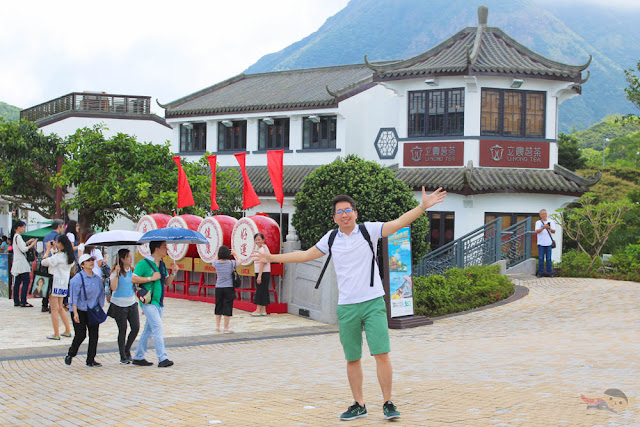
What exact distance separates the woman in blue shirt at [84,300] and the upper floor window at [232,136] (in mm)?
21567

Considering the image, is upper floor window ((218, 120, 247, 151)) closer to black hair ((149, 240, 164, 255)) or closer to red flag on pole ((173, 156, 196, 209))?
red flag on pole ((173, 156, 196, 209))

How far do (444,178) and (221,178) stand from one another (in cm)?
733

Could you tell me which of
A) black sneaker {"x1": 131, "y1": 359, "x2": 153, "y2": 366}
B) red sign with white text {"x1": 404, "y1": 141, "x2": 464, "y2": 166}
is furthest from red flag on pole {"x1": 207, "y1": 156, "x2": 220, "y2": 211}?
black sneaker {"x1": 131, "y1": 359, "x2": 153, "y2": 366}

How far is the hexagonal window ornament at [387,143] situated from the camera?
26.9 metres

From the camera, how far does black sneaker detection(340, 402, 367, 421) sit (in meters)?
6.95


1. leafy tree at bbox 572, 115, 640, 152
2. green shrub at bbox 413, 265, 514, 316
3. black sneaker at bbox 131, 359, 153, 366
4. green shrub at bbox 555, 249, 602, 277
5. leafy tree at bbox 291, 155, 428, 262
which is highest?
leafy tree at bbox 572, 115, 640, 152

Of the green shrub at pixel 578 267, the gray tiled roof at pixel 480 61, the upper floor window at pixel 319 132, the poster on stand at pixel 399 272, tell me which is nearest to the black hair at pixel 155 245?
the poster on stand at pixel 399 272

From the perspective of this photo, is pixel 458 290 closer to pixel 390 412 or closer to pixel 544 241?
pixel 544 241

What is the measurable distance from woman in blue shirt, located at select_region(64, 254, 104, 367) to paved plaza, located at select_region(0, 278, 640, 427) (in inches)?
9.9

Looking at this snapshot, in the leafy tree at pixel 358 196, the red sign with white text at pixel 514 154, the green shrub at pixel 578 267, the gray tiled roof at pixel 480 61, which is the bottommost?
the green shrub at pixel 578 267

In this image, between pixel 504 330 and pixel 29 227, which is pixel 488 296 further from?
pixel 29 227

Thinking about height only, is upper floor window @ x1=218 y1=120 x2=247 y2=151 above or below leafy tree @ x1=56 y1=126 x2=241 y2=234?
above

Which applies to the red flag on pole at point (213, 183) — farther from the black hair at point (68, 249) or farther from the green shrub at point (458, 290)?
the black hair at point (68, 249)

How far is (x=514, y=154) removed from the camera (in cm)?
2394
